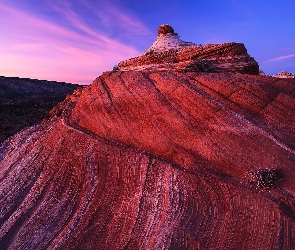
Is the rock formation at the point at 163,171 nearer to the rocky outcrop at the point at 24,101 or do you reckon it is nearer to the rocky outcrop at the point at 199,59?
the rocky outcrop at the point at 199,59

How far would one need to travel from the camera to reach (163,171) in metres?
11.7

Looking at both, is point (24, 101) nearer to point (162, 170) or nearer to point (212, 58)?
point (212, 58)

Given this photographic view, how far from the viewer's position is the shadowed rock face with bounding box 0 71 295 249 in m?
9.66

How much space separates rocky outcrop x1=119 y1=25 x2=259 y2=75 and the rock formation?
4.83 ft

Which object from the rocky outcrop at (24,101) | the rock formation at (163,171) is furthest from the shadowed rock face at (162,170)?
the rocky outcrop at (24,101)

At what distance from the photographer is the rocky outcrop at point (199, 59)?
15.8m

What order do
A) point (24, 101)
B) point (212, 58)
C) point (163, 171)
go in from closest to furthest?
point (163, 171) < point (212, 58) < point (24, 101)

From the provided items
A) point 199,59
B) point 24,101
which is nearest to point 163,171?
point 199,59

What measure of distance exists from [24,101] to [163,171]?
74.7 metres

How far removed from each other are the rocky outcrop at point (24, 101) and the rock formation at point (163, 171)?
Answer: 9.74 m

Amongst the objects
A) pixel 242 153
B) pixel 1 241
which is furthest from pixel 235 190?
pixel 1 241

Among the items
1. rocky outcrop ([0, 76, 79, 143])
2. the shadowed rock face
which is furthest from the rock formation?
rocky outcrop ([0, 76, 79, 143])

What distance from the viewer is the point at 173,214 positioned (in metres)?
10.1

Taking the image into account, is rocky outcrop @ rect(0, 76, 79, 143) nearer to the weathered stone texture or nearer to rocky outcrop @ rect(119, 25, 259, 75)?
rocky outcrop @ rect(119, 25, 259, 75)
